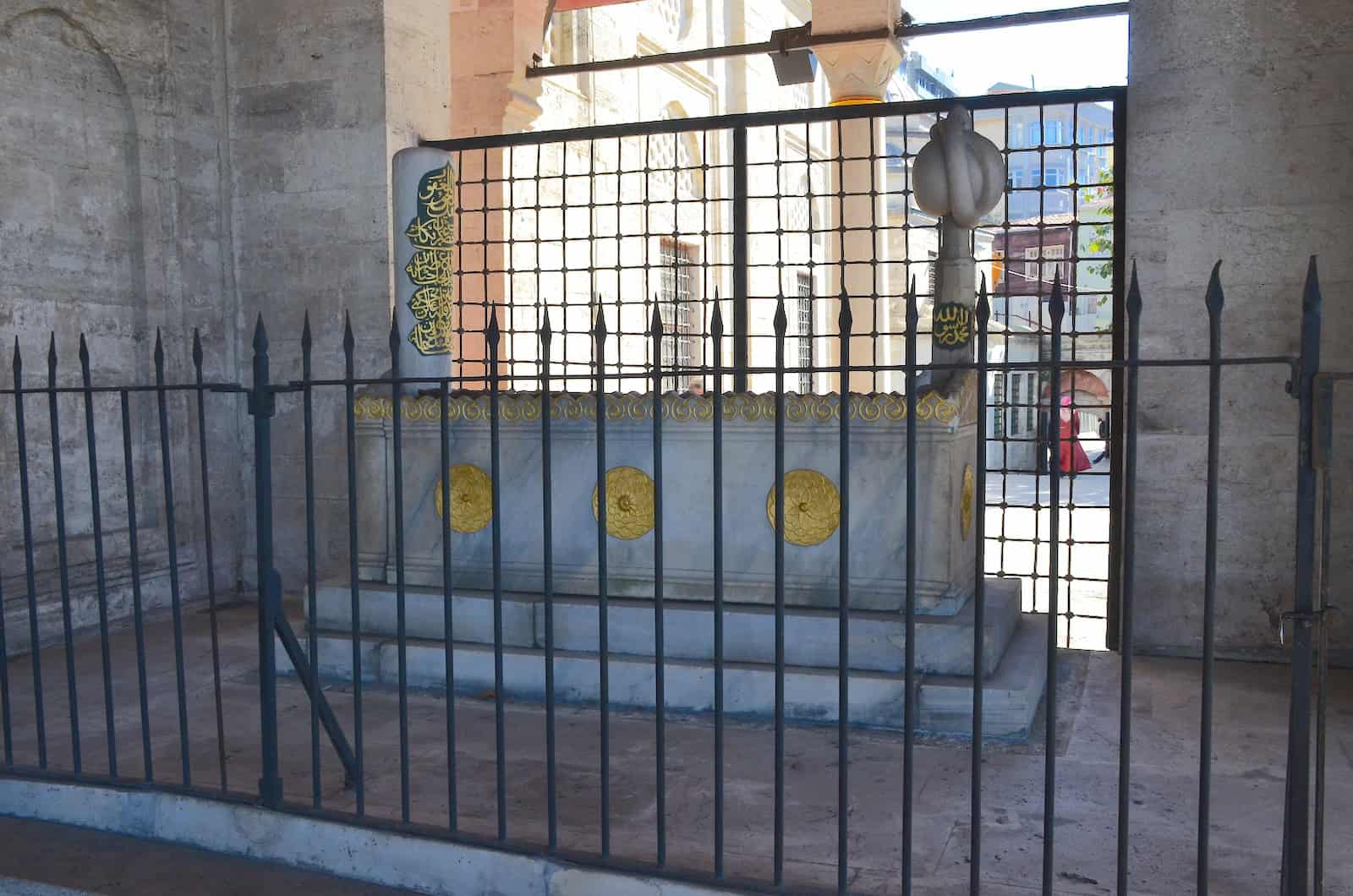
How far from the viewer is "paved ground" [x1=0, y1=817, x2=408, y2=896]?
125 inches

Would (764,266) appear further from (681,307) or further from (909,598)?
(909,598)

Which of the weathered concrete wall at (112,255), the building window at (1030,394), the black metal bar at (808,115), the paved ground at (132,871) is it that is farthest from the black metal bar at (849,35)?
the building window at (1030,394)

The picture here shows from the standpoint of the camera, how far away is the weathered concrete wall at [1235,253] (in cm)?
516

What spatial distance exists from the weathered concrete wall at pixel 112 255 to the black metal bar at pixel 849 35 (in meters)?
2.91

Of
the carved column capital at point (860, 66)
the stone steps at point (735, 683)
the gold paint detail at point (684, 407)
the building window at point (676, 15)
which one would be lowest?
the stone steps at point (735, 683)

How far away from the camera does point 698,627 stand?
184 inches

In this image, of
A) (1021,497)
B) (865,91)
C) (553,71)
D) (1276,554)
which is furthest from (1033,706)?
(1021,497)

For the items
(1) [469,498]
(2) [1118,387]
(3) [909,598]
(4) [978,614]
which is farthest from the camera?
(2) [1118,387]

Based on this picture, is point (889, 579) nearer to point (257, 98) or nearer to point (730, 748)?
point (730, 748)

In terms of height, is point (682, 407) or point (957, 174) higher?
point (957, 174)

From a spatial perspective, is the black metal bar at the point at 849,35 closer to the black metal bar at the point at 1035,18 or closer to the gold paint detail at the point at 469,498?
the black metal bar at the point at 1035,18

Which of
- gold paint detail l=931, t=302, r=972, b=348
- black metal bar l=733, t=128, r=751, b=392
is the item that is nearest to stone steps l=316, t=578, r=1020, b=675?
gold paint detail l=931, t=302, r=972, b=348

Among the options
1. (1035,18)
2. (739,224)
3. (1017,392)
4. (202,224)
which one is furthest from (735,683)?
(1017,392)

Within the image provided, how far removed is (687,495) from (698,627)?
1.84 feet
